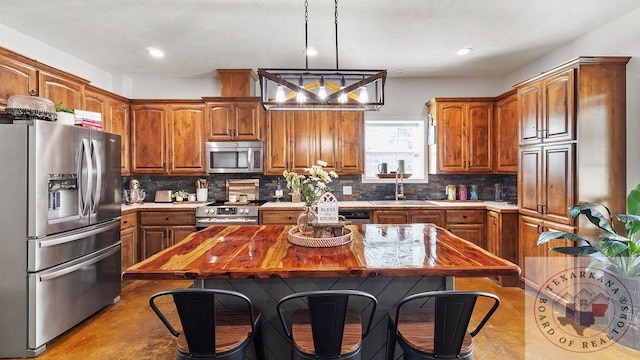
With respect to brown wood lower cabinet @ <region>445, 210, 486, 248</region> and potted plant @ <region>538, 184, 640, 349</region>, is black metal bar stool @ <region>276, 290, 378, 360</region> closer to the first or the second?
potted plant @ <region>538, 184, 640, 349</region>

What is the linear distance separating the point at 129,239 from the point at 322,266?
321cm

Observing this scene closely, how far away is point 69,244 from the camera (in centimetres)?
253

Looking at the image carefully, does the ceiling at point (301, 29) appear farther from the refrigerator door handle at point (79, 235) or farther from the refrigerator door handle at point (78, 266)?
the refrigerator door handle at point (78, 266)

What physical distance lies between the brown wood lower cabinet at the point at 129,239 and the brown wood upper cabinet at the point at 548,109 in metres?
4.68

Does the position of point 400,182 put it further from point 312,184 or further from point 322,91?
point 322,91

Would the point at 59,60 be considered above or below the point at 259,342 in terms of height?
above

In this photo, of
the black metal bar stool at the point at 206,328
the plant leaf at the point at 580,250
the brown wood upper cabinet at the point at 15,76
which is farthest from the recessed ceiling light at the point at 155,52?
the plant leaf at the point at 580,250

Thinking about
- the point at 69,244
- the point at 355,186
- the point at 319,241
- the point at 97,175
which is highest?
the point at 97,175

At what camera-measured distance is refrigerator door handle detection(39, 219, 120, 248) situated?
7.66 ft

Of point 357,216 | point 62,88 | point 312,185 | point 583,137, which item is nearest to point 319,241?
point 312,185

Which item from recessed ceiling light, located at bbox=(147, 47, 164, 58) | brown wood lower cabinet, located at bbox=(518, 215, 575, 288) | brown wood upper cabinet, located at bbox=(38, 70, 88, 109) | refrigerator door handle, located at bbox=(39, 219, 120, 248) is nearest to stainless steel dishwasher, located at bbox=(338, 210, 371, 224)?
brown wood lower cabinet, located at bbox=(518, 215, 575, 288)

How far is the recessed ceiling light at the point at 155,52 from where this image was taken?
3.46m

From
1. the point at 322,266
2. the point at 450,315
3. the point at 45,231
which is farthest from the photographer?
the point at 45,231

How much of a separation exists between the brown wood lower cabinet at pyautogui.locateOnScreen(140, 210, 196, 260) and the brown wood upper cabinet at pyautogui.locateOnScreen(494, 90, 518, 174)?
4.11 m
